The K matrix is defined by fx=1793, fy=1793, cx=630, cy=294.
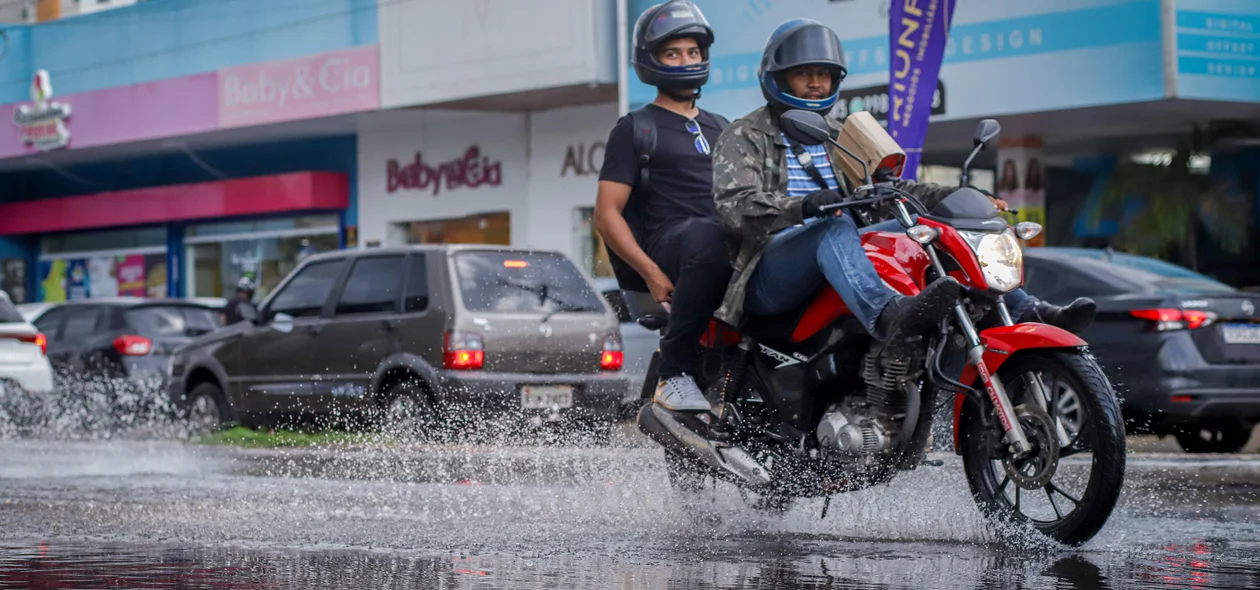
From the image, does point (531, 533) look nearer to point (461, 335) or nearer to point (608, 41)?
point (461, 335)

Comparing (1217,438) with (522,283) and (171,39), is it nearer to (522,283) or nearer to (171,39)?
(522,283)

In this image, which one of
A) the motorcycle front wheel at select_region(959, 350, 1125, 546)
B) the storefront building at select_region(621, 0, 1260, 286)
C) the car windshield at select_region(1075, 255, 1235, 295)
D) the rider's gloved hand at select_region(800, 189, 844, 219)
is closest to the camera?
the motorcycle front wheel at select_region(959, 350, 1125, 546)

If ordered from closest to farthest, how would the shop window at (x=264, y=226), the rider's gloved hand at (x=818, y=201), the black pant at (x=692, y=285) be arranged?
the rider's gloved hand at (x=818, y=201) < the black pant at (x=692, y=285) < the shop window at (x=264, y=226)

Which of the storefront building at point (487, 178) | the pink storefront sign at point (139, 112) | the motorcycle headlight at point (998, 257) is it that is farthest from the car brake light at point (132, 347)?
the motorcycle headlight at point (998, 257)

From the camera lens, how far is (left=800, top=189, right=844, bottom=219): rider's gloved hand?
5.85m

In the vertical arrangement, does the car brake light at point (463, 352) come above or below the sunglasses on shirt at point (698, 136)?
below

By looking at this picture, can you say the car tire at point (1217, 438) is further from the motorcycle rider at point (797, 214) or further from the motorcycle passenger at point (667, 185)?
the motorcycle rider at point (797, 214)

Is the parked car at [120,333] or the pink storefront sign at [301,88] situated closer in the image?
the parked car at [120,333]

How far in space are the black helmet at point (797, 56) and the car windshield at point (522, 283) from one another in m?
5.98

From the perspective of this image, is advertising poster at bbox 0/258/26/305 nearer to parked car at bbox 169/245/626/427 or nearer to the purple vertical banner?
parked car at bbox 169/245/626/427

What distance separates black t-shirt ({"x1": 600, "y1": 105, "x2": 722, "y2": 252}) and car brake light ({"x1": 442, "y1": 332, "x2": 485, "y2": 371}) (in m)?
4.97

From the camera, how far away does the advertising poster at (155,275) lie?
109ft

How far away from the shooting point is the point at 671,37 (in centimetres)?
717

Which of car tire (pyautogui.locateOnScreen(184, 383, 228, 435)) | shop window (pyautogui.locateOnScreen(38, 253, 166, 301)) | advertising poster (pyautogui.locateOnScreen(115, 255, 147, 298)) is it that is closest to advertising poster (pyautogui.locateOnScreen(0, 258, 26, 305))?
shop window (pyautogui.locateOnScreen(38, 253, 166, 301))
